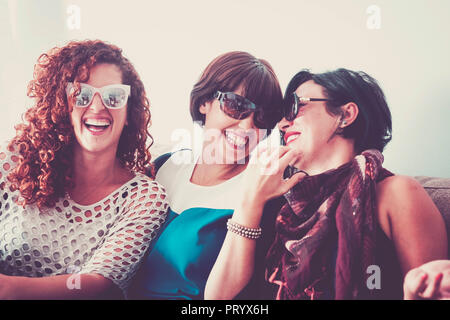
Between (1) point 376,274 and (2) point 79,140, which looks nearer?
(1) point 376,274

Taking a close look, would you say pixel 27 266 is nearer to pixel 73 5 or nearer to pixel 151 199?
pixel 151 199

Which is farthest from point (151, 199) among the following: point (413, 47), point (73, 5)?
point (413, 47)

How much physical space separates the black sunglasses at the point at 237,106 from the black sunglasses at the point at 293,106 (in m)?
0.09

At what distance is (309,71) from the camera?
56.4 inches

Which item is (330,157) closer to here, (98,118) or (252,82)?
(252,82)

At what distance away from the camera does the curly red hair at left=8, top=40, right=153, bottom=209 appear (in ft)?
4.89

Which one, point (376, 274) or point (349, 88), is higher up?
point (349, 88)

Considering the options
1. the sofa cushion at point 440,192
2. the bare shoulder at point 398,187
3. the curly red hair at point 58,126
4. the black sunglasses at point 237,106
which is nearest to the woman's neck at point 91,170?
the curly red hair at point 58,126

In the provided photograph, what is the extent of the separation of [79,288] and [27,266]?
0.23 meters

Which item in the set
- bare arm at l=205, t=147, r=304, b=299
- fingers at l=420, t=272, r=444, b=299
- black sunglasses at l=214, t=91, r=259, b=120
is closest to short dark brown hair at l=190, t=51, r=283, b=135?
black sunglasses at l=214, t=91, r=259, b=120

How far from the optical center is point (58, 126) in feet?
4.98

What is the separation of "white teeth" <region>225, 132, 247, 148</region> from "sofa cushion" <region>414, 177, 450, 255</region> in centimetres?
55

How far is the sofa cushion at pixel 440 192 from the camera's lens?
1.25 metres
